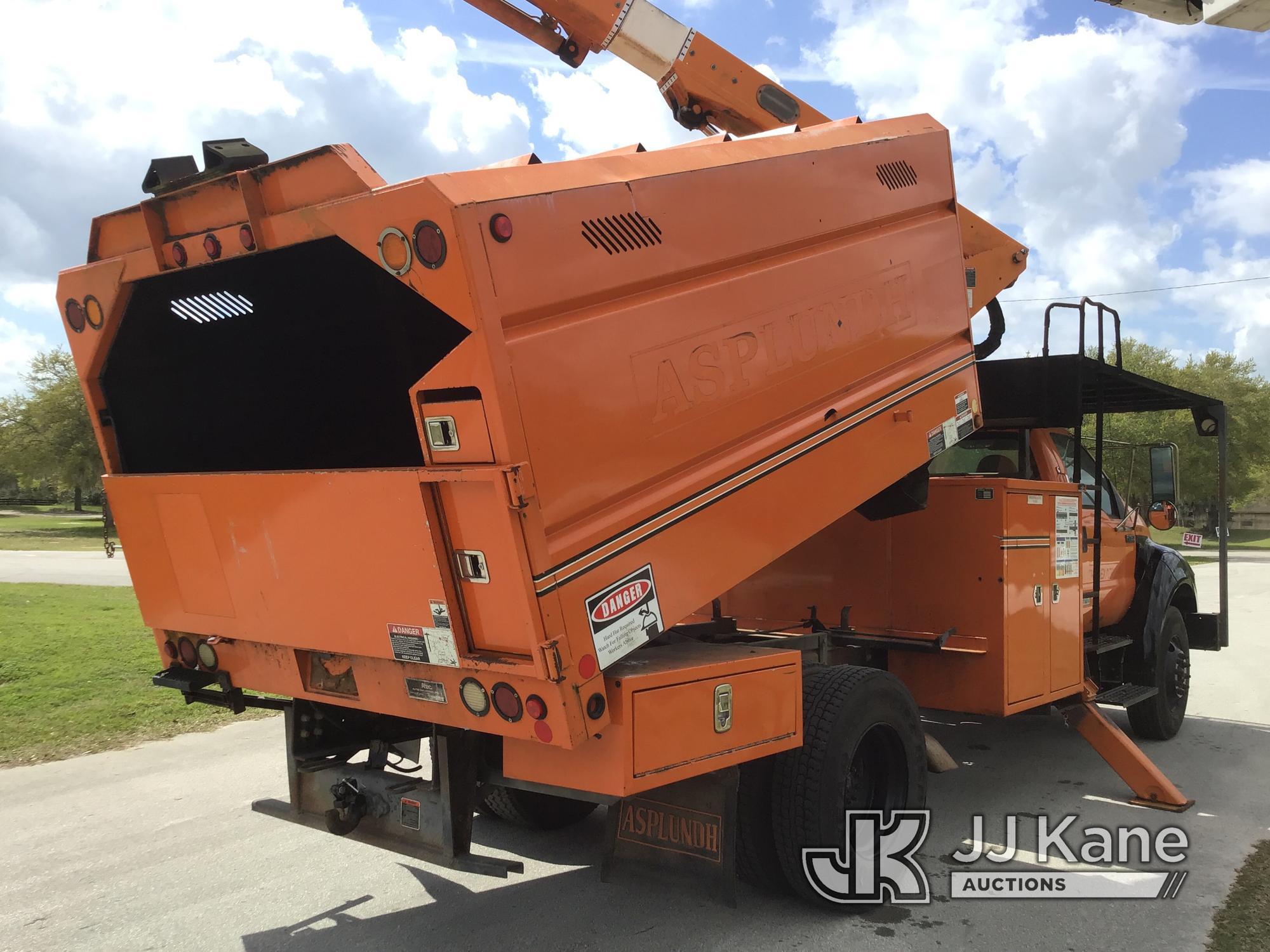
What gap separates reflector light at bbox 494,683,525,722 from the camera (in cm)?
308

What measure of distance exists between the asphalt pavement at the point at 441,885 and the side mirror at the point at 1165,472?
1.91 metres

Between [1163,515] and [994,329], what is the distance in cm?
213

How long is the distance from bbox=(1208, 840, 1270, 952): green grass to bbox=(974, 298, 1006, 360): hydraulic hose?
125 inches

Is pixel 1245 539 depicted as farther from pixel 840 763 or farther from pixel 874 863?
pixel 840 763

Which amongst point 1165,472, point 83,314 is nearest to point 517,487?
point 83,314

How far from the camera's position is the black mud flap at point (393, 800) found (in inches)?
142

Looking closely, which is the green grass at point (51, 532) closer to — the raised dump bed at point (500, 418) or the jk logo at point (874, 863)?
the raised dump bed at point (500, 418)

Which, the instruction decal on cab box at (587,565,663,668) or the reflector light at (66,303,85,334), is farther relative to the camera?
the reflector light at (66,303,85,334)

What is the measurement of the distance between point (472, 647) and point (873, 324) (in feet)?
7.80

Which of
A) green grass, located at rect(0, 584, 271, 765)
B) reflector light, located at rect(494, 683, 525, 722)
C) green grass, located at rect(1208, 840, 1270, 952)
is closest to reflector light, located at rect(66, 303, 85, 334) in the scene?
reflector light, located at rect(494, 683, 525, 722)

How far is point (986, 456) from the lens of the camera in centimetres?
664

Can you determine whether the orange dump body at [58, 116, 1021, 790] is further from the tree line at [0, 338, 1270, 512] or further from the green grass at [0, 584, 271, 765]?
the tree line at [0, 338, 1270, 512]

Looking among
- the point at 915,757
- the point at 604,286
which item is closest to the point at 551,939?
the point at 915,757

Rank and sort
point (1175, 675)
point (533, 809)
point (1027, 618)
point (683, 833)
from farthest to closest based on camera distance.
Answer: point (1175, 675)
point (1027, 618)
point (533, 809)
point (683, 833)
